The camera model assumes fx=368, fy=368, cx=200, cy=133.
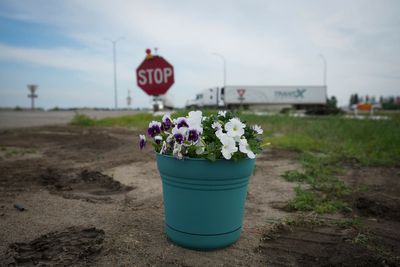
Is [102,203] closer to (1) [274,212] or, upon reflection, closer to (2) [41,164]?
(1) [274,212]

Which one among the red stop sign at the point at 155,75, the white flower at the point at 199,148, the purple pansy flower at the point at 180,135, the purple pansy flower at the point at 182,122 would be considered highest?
the red stop sign at the point at 155,75

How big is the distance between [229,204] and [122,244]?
840 millimetres

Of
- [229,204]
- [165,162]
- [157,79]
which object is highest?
[157,79]

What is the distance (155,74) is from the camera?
1141cm

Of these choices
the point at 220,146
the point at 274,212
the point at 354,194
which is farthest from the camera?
the point at 354,194

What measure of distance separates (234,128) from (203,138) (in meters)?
0.25

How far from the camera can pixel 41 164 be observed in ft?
18.4

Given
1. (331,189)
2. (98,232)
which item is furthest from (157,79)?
(98,232)

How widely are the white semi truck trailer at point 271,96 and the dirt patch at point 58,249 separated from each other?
1395 inches

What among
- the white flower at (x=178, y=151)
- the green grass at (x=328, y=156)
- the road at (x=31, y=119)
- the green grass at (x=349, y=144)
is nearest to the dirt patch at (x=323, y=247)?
the green grass at (x=328, y=156)

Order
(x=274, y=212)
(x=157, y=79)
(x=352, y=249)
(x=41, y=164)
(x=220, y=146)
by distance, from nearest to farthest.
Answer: (x=220, y=146) < (x=352, y=249) < (x=274, y=212) < (x=41, y=164) < (x=157, y=79)

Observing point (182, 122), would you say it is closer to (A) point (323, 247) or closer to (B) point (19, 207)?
(A) point (323, 247)

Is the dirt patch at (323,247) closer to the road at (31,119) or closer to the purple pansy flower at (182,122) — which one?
the purple pansy flower at (182,122)

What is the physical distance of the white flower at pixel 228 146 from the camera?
240 cm
